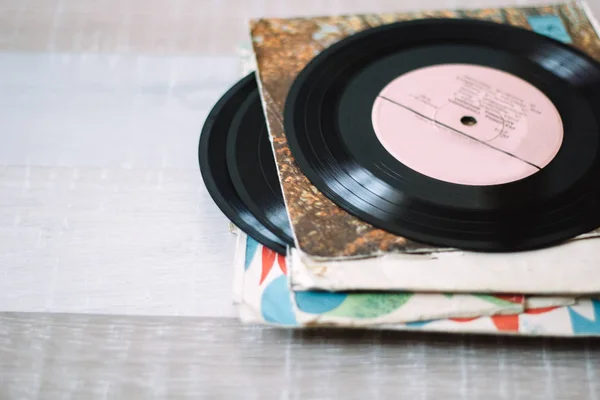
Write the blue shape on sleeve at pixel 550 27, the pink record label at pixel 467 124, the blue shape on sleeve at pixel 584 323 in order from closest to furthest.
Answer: the blue shape on sleeve at pixel 584 323
the pink record label at pixel 467 124
the blue shape on sleeve at pixel 550 27

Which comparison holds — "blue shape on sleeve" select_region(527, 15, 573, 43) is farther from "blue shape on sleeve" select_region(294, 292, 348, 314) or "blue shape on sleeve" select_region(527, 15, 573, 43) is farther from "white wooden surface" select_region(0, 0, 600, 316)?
"blue shape on sleeve" select_region(294, 292, 348, 314)

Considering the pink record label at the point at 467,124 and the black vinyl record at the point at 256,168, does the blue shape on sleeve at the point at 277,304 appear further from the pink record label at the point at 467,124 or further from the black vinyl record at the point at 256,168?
the pink record label at the point at 467,124

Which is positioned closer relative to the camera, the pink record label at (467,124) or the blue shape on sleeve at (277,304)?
the blue shape on sleeve at (277,304)

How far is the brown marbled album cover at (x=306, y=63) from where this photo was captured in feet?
2.06

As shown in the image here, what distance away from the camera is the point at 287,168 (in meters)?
0.70

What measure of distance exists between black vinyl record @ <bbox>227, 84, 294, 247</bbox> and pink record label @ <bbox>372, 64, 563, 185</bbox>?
0.14m

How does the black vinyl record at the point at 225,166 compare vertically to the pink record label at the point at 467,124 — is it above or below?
below

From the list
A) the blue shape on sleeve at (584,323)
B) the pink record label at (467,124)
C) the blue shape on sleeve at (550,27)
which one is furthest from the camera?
the blue shape on sleeve at (550,27)

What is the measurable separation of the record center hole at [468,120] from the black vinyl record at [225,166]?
0.27m

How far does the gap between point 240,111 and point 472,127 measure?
288mm

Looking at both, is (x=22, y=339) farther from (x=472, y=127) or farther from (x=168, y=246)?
(x=472, y=127)

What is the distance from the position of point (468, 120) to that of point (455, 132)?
34mm

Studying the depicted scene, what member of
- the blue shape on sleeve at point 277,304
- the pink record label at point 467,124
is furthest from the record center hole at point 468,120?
the blue shape on sleeve at point 277,304

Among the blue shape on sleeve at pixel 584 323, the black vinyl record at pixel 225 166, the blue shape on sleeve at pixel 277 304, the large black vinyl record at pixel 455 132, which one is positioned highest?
the large black vinyl record at pixel 455 132
